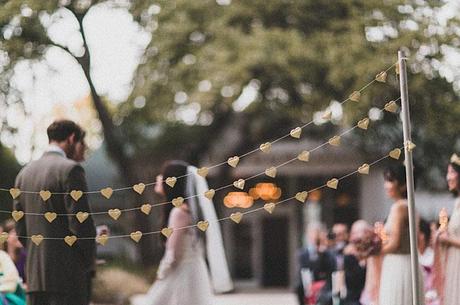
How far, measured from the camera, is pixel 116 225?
2180cm

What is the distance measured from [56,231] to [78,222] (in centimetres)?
29

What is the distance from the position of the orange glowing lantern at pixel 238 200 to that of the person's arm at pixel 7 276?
52.6 feet

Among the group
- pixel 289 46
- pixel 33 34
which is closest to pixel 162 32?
pixel 289 46

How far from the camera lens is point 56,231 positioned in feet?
18.5

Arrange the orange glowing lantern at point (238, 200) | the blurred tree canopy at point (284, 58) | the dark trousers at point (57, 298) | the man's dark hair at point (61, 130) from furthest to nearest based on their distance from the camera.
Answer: the orange glowing lantern at point (238, 200) < the blurred tree canopy at point (284, 58) < the man's dark hair at point (61, 130) < the dark trousers at point (57, 298)

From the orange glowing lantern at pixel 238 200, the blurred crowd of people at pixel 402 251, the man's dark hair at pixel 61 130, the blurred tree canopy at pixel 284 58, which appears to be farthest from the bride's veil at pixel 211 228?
the orange glowing lantern at pixel 238 200

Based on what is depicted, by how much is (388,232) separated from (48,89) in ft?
27.6

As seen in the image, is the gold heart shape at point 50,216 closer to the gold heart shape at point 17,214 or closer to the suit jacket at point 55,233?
the suit jacket at point 55,233

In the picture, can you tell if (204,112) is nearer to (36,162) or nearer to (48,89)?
(48,89)

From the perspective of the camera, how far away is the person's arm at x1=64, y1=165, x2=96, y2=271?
213 inches

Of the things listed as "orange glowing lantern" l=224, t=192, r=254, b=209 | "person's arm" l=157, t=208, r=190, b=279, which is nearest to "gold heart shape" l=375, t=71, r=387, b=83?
"person's arm" l=157, t=208, r=190, b=279

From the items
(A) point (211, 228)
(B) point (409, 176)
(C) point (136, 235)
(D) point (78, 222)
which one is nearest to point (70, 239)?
(D) point (78, 222)

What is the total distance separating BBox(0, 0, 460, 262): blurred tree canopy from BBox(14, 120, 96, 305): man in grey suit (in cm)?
707

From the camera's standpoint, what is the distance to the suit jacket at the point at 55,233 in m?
5.56
